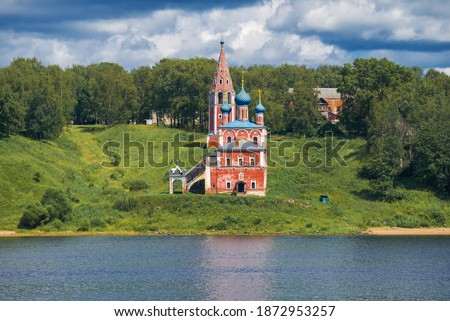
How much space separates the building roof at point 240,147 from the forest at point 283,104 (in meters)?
11.9

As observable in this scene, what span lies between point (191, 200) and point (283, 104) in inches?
1777

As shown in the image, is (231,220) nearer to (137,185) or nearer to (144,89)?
(137,185)

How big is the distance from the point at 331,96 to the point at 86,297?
97.7 meters

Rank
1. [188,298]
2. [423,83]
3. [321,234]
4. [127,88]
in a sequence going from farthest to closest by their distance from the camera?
[127,88] → [423,83] → [321,234] → [188,298]

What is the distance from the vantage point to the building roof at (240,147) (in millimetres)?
89250

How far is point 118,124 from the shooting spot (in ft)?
430

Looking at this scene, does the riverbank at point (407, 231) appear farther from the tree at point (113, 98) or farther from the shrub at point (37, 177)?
the tree at point (113, 98)

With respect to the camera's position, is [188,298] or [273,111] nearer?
[188,298]

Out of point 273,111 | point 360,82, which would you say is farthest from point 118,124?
point 360,82

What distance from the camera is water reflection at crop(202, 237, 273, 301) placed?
5381cm

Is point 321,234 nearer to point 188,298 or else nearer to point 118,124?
point 188,298

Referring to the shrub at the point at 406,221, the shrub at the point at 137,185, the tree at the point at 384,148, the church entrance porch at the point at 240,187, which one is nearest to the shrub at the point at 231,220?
the church entrance porch at the point at 240,187
